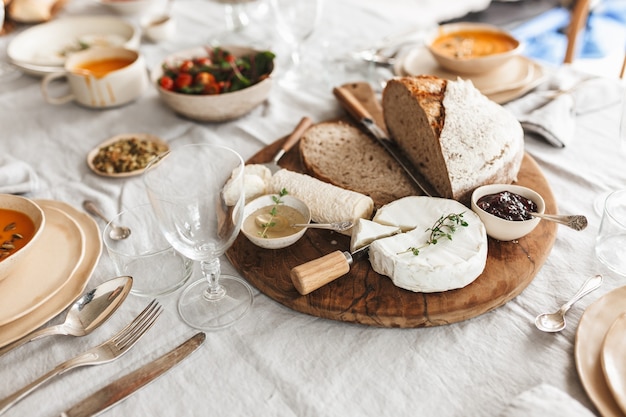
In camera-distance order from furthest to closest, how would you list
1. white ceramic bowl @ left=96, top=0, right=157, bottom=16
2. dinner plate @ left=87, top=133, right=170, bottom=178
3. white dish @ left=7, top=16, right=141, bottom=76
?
white ceramic bowl @ left=96, top=0, right=157, bottom=16 < white dish @ left=7, top=16, right=141, bottom=76 < dinner plate @ left=87, top=133, right=170, bottom=178

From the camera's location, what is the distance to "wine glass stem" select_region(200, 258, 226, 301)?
4.67 feet

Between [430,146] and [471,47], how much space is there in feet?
3.08

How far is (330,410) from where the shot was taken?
119cm

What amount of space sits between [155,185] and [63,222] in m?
0.53

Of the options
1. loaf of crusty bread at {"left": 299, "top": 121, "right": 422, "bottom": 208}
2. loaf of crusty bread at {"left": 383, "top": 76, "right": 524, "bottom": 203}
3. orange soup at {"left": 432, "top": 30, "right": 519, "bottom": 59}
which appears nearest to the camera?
loaf of crusty bread at {"left": 383, "top": 76, "right": 524, "bottom": 203}

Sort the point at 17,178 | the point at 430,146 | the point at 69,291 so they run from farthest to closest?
1. the point at 17,178
2. the point at 430,146
3. the point at 69,291

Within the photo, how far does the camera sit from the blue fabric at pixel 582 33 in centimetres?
443

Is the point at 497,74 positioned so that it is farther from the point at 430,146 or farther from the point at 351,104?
the point at 430,146

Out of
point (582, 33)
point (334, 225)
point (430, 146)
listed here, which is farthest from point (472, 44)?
point (582, 33)

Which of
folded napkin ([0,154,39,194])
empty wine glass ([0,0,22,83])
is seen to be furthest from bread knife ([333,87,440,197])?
empty wine glass ([0,0,22,83])

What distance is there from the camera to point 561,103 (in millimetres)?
2170

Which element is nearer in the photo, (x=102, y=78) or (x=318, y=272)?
(x=318, y=272)

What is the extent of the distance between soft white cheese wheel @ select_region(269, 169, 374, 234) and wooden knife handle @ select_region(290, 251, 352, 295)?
20 cm

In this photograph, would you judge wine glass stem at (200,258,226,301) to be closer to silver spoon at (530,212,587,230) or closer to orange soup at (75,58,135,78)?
silver spoon at (530,212,587,230)
